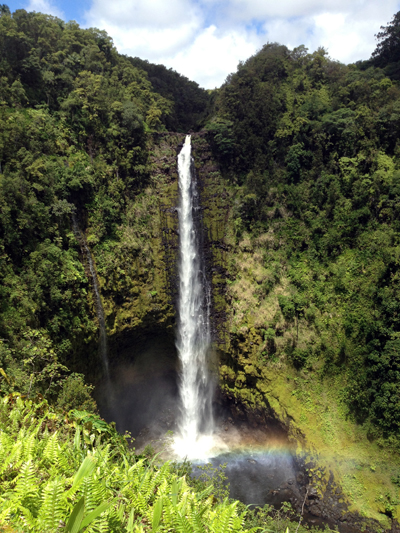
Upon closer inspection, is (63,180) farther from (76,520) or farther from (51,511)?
(76,520)

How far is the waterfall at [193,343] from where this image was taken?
67.1 feet

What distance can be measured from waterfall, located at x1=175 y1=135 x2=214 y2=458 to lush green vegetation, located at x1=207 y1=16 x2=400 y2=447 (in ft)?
8.46

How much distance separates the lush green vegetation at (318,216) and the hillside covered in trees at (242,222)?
10cm

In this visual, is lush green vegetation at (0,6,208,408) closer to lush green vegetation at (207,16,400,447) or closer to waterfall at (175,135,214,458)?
waterfall at (175,135,214,458)

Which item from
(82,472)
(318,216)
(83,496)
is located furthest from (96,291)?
(83,496)

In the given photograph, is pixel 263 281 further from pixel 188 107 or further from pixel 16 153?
pixel 188 107

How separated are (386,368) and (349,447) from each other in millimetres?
4222

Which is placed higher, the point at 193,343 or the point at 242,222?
the point at 242,222

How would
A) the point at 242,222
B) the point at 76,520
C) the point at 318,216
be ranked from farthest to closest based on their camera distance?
the point at 242,222
the point at 318,216
the point at 76,520

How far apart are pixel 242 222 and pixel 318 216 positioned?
5240mm

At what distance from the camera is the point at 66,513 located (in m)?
2.44

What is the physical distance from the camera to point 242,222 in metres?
22.9

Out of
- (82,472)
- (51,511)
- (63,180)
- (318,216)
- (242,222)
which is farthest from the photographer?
(242,222)

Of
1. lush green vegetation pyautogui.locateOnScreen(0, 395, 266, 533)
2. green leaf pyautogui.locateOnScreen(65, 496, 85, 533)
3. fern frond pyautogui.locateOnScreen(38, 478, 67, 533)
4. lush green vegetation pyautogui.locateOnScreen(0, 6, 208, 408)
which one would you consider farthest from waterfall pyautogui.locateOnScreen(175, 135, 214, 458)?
green leaf pyautogui.locateOnScreen(65, 496, 85, 533)
